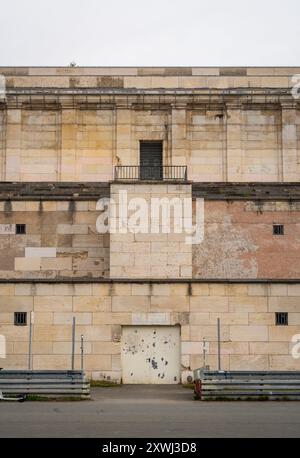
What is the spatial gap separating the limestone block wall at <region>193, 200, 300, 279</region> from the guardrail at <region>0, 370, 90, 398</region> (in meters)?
12.5

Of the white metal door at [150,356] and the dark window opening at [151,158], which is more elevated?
the dark window opening at [151,158]

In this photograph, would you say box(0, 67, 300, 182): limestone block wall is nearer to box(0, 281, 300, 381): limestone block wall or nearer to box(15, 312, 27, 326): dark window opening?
box(0, 281, 300, 381): limestone block wall

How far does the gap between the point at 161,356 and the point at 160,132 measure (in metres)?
16.2

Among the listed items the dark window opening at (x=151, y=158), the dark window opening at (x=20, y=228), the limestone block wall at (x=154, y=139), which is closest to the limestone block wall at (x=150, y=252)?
the dark window opening at (x=20, y=228)

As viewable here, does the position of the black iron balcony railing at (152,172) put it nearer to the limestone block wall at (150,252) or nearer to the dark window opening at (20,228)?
the dark window opening at (20,228)

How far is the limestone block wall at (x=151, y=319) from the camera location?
32719 mm

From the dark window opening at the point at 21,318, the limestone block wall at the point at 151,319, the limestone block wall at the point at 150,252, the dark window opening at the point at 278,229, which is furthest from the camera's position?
the dark window opening at the point at 278,229

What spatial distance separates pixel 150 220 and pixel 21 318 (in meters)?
7.28

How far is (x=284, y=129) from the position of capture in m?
45.5

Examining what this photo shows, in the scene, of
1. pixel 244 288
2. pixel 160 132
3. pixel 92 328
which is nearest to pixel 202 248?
A: pixel 244 288

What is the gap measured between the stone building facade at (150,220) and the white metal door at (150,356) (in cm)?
6

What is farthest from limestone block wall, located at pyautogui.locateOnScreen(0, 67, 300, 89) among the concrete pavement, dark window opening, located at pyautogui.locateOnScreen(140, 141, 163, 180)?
the concrete pavement
